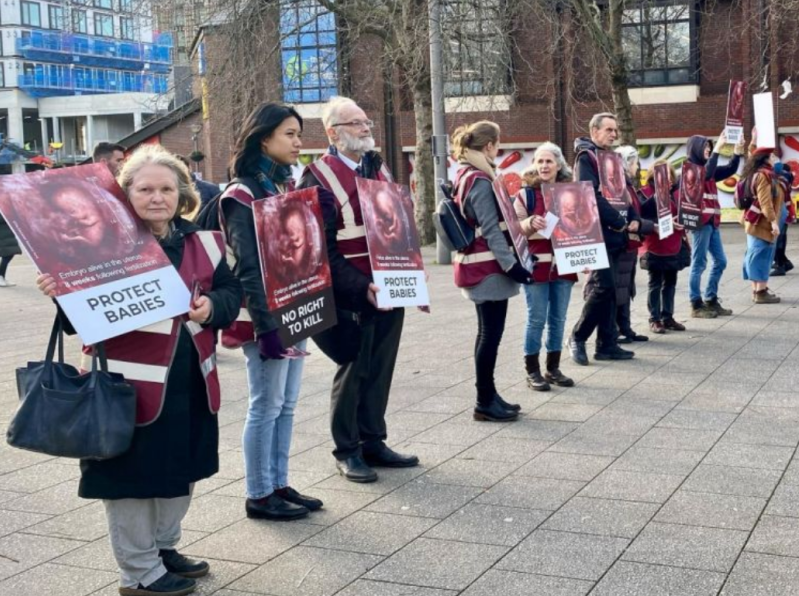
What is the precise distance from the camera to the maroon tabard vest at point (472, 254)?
7207 millimetres

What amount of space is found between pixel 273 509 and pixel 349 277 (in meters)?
1.23

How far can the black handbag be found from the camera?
3.99m

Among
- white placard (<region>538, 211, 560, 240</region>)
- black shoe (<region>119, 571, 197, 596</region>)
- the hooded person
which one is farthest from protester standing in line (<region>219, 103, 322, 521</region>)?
the hooded person

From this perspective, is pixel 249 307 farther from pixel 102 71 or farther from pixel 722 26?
pixel 102 71

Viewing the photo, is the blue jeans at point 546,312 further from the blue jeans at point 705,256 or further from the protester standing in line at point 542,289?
the blue jeans at point 705,256

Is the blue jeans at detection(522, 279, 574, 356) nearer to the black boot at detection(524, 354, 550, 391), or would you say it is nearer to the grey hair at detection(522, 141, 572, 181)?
the black boot at detection(524, 354, 550, 391)

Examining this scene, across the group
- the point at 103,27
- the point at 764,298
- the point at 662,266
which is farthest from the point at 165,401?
the point at 103,27

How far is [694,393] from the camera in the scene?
8.12 meters

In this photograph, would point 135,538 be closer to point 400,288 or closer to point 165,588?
point 165,588

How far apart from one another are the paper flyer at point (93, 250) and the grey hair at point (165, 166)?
3.8 inches

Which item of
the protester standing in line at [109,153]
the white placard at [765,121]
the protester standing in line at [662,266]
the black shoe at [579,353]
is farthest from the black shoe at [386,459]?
the white placard at [765,121]

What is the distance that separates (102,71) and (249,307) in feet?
290

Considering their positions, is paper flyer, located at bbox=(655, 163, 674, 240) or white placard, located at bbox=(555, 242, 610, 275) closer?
white placard, located at bbox=(555, 242, 610, 275)

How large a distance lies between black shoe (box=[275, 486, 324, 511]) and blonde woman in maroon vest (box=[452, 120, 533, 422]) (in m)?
2.16
